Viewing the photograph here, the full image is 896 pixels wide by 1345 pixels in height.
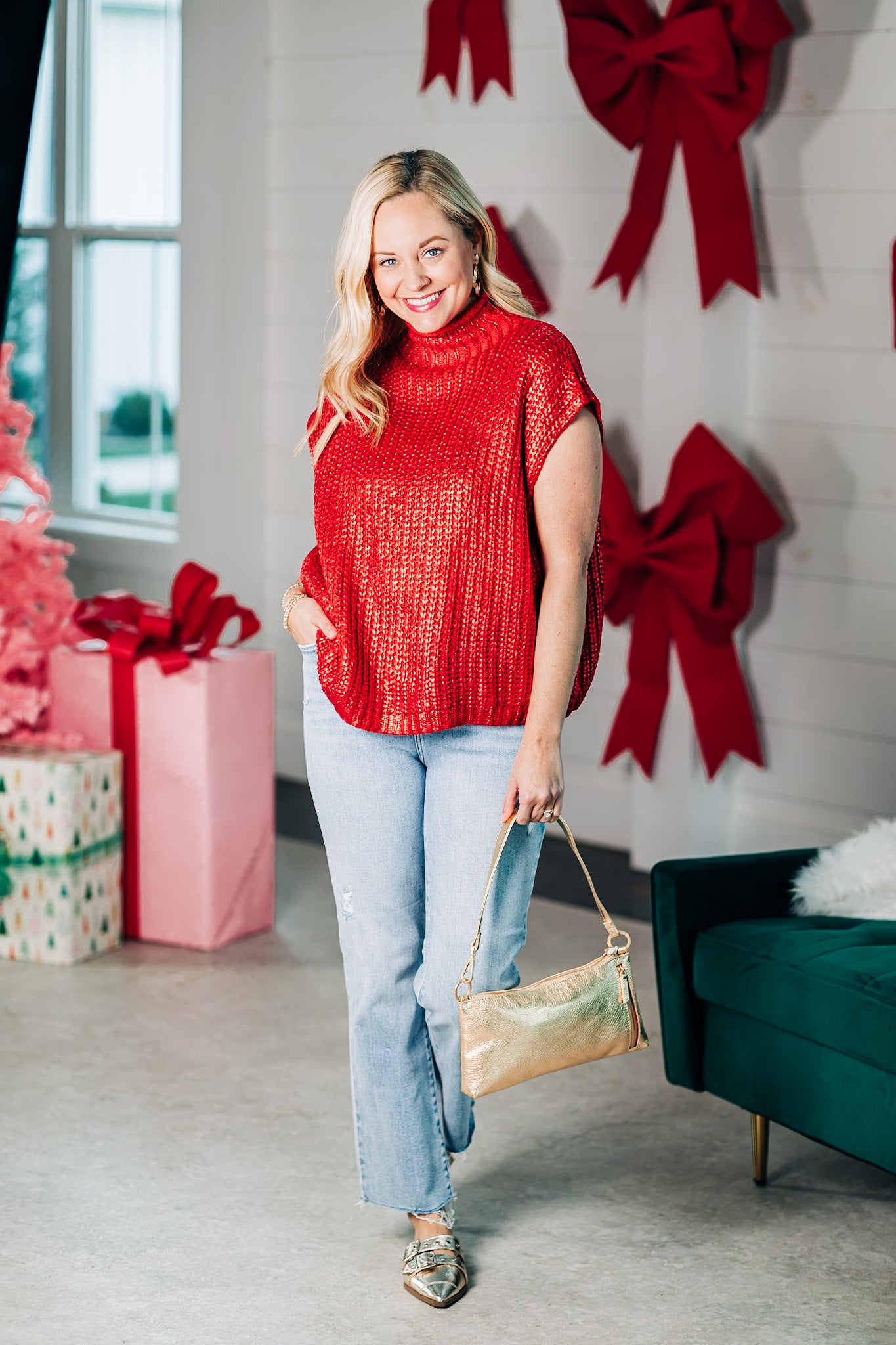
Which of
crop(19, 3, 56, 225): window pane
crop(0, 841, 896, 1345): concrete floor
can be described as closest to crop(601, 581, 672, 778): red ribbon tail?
crop(0, 841, 896, 1345): concrete floor

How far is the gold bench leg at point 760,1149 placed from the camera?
7.37 feet

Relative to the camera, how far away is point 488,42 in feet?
12.3

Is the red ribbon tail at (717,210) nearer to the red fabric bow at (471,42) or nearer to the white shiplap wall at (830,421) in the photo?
the white shiplap wall at (830,421)

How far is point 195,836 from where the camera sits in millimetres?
3160

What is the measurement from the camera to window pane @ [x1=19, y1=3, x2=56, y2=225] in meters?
4.96

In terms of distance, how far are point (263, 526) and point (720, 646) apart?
5.01 feet

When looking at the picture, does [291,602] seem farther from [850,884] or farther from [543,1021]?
[850,884]

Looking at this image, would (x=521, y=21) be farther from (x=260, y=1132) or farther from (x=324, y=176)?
(x=260, y=1132)

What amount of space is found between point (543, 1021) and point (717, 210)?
2.08 m

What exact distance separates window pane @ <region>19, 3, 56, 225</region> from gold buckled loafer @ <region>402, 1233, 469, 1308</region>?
381 centimetres

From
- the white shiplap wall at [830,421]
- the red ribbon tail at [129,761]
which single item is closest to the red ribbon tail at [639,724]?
the white shiplap wall at [830,421]

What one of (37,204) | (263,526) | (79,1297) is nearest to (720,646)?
(263,526)

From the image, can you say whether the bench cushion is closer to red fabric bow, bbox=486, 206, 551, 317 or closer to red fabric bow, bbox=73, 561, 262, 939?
red fabric bow, bbox=73, 561, 262, 939

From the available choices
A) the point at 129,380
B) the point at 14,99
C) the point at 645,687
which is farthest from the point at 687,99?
the point at 129,380
